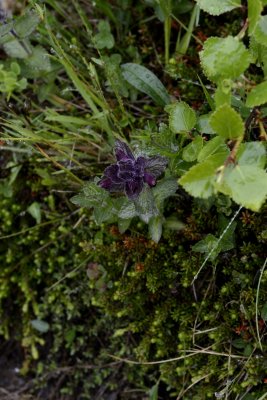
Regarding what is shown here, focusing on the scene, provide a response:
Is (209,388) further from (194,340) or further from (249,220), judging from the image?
(249,220)

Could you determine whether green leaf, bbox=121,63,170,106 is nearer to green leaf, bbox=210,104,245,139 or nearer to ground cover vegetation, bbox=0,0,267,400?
ground cover vegetation, bbox=0,0,267,400

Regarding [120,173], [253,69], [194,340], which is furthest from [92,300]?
[253,69]

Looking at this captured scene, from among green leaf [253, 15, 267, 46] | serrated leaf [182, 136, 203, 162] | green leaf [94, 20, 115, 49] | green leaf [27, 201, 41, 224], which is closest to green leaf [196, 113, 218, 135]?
serrated leaf [182, 136, 203, 162]

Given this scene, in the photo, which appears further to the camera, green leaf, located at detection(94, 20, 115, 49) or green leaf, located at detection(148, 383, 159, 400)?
green leaf, located at detection(94, 20, 115, 49)

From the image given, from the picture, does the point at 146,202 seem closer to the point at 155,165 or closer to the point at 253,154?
the point at 155,165

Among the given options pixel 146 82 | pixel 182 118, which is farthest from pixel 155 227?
pixel 146 82

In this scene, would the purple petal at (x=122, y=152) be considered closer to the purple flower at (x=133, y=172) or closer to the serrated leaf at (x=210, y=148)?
the purple flower at (x=133, y=172)
